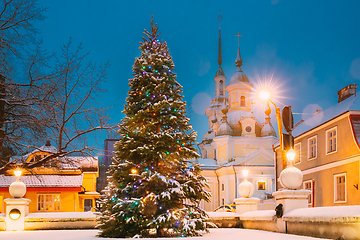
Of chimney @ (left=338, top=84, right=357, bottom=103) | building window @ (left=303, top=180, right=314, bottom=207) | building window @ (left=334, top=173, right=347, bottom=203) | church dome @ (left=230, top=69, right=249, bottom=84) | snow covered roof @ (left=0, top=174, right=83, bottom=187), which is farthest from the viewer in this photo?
church dome @ (left=230, top=69, right=249, bottom=84)

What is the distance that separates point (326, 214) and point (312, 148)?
16.2m

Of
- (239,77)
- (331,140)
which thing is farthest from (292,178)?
(239,77)

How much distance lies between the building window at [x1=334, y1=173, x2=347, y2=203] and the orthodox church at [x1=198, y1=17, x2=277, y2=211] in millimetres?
31729

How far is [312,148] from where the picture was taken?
24516 millimetres

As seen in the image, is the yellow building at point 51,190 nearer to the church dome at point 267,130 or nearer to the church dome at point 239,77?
the church dome at point 267,130

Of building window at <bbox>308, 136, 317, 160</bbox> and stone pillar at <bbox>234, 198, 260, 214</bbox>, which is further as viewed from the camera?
building window at <bbox>308, 136, 317, 160</bbox>

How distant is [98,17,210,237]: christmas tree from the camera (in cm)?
1148

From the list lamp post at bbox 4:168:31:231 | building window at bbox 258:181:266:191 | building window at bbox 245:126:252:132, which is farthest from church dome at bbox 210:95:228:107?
lamp post at bbox 4:168:31:231

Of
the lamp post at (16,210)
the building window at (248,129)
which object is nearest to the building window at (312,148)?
the lamp post at (16,210)

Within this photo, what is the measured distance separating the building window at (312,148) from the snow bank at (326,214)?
13680 millimetres

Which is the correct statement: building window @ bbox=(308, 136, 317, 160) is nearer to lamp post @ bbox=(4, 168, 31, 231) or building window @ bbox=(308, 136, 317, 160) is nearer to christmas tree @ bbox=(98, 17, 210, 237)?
christmas tree @ bbox=(98, 17, 210, 237)

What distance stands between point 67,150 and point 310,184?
16.4 meters

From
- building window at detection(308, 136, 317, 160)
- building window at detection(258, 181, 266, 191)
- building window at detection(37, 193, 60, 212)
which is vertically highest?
building window at detection(308, 136, 317, 160)

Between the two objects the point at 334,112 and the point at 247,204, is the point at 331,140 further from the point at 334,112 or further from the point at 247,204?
→ the point at 247,204
